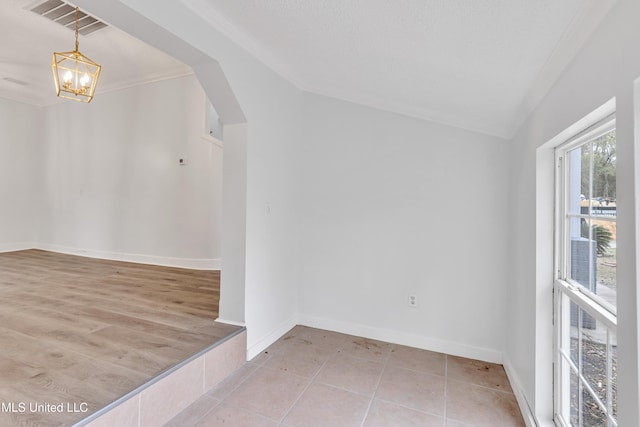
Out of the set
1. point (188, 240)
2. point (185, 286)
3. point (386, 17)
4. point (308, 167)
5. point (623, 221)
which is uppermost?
point (386, 17)

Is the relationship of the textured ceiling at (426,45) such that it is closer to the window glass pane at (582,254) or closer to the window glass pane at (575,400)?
the window glass pane at (582,254)

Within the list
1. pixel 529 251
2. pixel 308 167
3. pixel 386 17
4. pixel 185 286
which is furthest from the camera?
pixel 185 286

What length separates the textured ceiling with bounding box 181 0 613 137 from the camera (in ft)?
3.46

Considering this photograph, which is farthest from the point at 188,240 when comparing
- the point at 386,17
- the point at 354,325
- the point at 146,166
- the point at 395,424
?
the point at 386,17

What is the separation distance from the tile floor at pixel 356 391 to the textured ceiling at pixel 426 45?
6.13ft

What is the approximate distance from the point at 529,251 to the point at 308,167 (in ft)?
6.48

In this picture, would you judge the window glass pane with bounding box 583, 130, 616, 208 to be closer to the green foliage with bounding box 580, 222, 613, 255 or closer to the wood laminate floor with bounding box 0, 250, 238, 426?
the green foliage with bounding box 580, 222, 613, 255

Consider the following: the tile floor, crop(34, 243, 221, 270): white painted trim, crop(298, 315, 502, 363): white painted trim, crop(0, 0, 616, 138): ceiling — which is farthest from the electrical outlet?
crop(34, 243, 221, 270): white painted trim

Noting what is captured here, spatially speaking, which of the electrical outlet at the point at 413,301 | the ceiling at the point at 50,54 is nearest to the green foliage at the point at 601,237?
the electrical outlet at the point at 413,301

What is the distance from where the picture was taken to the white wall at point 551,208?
0.76 m

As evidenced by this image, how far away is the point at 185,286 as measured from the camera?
3.20 meters

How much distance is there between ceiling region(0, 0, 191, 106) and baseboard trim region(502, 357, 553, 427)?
4.62 meters

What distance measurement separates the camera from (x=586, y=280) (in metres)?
1.29

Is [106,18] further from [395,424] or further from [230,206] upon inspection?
[395,424]
